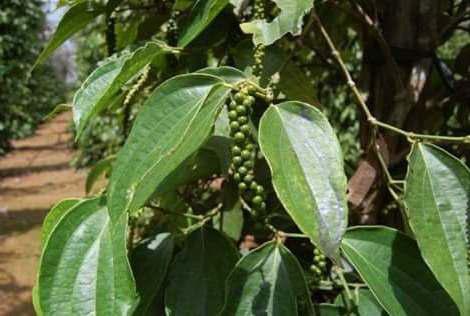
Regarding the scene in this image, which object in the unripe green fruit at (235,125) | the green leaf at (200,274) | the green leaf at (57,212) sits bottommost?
the green leaf at (200,274)

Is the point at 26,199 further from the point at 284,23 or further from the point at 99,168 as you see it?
the point at 284,23

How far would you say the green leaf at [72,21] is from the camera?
2.24ft

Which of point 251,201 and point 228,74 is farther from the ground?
point 228,74

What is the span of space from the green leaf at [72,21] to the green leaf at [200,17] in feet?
0.43

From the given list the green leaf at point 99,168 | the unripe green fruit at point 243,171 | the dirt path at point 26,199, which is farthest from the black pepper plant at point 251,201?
the dirt path at point 26,199

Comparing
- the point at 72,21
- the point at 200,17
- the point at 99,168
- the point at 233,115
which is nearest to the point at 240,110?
the point at 233,115

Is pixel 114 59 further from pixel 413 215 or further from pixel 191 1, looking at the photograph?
pixel 413 215

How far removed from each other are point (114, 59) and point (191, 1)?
0.12 m

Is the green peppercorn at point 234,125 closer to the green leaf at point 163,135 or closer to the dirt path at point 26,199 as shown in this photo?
the green leaf at point 163,135

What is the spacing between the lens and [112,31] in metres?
0.75

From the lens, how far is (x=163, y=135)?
487 mm

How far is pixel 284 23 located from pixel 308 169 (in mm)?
142

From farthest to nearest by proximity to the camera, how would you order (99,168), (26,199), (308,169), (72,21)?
(26,199)
(99,168)
(72,21)
(308,169)

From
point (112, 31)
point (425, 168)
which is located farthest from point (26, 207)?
point (425, 168)
